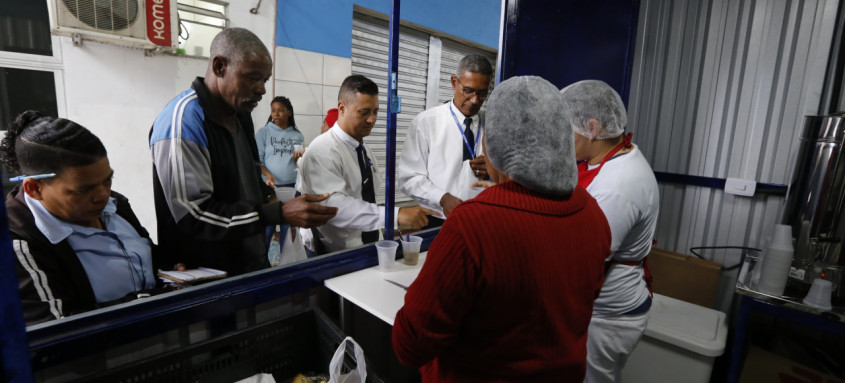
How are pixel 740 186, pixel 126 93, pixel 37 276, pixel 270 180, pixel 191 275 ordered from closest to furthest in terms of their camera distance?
pixel 37 276, pixel 191 275, pixel 740 186, pixel 126 93, pixel 270 180

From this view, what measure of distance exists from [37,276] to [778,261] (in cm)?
305

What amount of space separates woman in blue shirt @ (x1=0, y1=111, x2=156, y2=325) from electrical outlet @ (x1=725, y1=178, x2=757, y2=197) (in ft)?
11.5

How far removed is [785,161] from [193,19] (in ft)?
16.2

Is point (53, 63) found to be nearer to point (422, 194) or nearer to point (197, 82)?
point (197, 82)

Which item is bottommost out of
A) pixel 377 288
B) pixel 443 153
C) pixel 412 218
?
pixel 377 288

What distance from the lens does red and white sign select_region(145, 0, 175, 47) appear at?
3342mm

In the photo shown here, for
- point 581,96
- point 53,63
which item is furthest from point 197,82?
point 53,63

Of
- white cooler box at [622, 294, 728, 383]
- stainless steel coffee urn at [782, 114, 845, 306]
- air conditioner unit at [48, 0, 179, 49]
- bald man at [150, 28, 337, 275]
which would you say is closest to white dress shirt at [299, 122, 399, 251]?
bald man at [150, 28, 337, 275]

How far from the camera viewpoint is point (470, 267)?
92cm

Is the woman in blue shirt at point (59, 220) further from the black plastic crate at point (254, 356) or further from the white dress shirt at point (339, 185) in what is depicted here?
the white dress shirt at point (339, 185)

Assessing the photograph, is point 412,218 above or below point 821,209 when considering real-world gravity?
below

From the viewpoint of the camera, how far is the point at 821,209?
6.91 feet

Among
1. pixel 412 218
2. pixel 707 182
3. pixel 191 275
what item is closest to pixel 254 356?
pixel 191 275

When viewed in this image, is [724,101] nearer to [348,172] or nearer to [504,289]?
[348,172]
